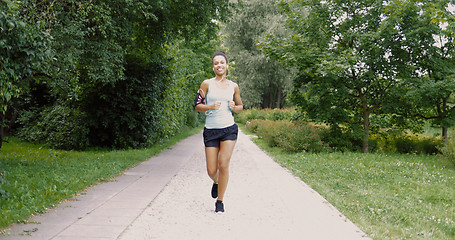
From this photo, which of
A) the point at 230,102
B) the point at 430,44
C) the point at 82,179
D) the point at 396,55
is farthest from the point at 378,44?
the point at 82,179

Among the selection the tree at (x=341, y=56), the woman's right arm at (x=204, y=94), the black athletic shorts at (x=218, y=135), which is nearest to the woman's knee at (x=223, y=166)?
the black athletic shorts at (x=218, y=135)

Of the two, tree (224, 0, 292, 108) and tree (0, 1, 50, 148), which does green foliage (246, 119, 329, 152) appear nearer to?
tree (0, 1, 50, 148)

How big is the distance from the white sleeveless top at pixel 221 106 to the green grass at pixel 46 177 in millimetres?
2572

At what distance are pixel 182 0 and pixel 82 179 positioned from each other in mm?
6518

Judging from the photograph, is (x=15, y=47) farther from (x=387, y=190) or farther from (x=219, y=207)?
(x=387, y=190)

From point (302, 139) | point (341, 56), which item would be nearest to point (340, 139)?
point (302, 139)

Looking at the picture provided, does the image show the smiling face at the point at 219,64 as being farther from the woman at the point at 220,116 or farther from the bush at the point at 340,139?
the bush at the point at 340,139

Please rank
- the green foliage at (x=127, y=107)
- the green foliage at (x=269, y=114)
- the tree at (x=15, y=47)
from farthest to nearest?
the green foliage at (x=269, y=114)
the green foliage at (x=127, y=107)
the tree at (x=15, y=47)

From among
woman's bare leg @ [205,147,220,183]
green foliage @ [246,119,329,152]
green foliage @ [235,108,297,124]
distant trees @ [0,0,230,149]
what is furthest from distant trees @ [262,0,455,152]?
green foliage @ [235,108,297,124]

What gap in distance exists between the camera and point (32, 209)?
485cm

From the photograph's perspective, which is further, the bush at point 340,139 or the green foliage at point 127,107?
the bush at point 340,139

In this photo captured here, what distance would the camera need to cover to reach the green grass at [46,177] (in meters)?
4.93

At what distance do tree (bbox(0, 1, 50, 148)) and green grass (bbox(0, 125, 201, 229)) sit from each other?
1.34 meters

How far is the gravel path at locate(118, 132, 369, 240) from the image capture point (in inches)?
172
